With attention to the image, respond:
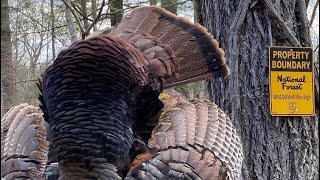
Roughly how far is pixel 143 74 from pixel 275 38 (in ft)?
2.93

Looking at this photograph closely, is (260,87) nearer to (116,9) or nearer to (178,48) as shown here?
(178,48)

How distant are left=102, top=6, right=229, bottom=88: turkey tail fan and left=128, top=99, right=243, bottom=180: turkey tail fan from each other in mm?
168

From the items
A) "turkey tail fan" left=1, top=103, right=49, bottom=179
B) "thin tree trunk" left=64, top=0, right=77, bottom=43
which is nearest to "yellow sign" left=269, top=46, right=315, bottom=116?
"turkey tail fan" left=1, top=103, right=49, bottom=179

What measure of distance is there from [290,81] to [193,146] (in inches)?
31.5

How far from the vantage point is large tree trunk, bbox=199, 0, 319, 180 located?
2.78 m

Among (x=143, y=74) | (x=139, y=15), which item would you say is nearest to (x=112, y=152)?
(x=143, y=74)

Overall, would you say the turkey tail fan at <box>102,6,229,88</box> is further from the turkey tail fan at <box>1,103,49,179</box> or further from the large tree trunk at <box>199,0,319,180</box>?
the turkey tail fan at <box>1,103,49,179</box>

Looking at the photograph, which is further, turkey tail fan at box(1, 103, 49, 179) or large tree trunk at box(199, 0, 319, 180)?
large tree trunk at box(199, 0, 319, 180)

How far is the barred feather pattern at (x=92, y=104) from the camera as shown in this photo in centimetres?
201

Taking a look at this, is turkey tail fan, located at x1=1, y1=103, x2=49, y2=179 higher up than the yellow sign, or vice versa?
the yellow sign

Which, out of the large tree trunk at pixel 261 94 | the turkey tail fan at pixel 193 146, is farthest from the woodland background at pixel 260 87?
the turkey tail fan at pixel 193 146

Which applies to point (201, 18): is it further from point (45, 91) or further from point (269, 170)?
point (45, 91)

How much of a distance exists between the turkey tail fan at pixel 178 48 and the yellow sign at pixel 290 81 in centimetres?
45

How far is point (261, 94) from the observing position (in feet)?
9.13
